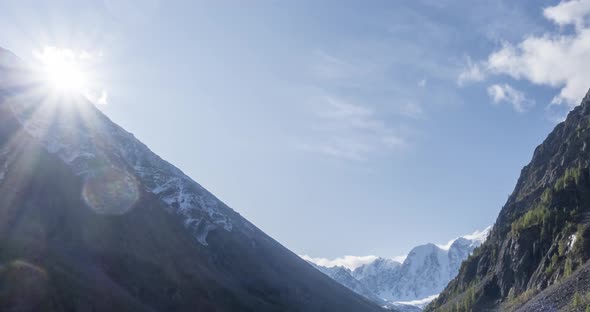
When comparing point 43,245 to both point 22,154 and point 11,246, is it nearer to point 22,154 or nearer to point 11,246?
point 11,246

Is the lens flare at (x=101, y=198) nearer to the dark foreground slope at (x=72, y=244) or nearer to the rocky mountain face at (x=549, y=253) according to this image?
the dark foreground slope at (x=72, y=244)

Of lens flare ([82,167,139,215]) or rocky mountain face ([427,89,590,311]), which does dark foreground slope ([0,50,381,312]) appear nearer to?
lens flare ([82,167,139,215])

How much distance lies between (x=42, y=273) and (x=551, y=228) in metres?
134

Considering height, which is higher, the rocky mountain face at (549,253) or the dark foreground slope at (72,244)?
the rocky mountain face at (549,253)

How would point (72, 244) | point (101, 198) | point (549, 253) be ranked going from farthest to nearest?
point (101, 198)
point (72, 244)
point (549, 253)

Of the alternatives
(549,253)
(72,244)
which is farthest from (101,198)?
(549,253)

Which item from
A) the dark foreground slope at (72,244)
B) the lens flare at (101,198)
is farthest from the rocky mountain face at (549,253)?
the lens flare at (101,198)

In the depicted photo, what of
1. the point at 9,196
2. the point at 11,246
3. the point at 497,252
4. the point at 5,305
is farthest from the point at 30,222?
the point at 497,252

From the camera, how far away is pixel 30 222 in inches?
5778

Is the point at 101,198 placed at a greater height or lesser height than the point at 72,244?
greater

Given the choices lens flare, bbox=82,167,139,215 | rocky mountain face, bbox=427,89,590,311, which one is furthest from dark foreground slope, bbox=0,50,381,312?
rocky mountain face, bbox=427,89,590,311

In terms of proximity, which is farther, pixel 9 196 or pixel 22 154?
pixel 22 154

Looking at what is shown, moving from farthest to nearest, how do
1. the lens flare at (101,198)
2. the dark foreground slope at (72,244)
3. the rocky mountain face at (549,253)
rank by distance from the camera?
the lens flare at (101,198)
the rocky mountain face at (549,253)
the dark foreground slope at (72,244)

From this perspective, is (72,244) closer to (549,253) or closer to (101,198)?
(101,198)
